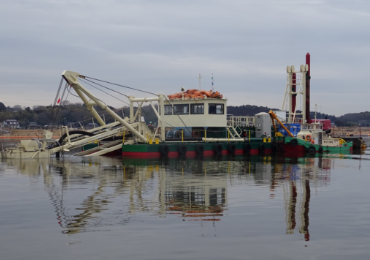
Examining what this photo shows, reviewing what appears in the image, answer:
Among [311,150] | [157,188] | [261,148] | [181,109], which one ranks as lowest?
[157,188]

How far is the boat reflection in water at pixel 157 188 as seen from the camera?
1258cm

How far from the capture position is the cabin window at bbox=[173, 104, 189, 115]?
3906 cm

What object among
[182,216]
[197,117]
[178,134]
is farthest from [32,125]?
[182,216]

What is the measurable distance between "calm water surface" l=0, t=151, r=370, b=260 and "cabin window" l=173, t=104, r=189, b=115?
17.0 meters

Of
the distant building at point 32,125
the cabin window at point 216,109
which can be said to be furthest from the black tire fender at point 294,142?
the distant building at point 32,125

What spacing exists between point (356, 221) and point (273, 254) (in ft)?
13.1

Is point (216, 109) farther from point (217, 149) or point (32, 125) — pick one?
point (32, 125)

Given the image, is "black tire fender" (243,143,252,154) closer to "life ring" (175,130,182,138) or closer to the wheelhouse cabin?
the wheelhouse cabin

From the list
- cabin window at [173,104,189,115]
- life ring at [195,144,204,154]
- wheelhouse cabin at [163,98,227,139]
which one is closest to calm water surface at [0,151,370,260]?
life ring at [195,144,204,154]

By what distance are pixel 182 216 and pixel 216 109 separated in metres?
26.8

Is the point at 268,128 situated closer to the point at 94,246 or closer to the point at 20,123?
the point at 94,246

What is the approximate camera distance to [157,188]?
1781 cm

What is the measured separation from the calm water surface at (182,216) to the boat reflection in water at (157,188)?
36 millimetres

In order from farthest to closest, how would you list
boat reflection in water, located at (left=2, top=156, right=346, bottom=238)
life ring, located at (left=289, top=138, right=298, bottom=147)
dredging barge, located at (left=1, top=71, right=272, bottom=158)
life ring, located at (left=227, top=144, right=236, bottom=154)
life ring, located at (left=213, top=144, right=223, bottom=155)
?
life ring, located at (left=289, top=138, right=298, bottom=147) < life ring, located at (left=227, top=144, right=236, bottom=154) < life ring, located at (left=213, top=144, right=223, bottom=155) < dredging barge, located at (left=1, top=71, right=272, bottom=158) < boat reflection in water, located at (left=2, top=156, right=346, bottom=238)
